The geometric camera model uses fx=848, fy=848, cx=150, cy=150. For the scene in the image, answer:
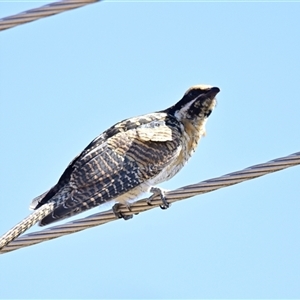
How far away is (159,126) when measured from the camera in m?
8.84

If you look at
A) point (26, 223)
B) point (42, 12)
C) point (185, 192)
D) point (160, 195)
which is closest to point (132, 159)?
point (160, 195)

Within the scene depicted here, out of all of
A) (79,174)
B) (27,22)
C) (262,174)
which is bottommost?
(262,174)

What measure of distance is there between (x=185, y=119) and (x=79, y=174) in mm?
1770

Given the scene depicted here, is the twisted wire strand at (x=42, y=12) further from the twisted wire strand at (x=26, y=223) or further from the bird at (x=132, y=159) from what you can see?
the bird at (x=132, y=159)

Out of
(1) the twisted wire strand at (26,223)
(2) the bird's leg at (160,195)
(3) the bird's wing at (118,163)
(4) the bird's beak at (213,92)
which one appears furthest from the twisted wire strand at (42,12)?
(4) the bird's beak at (213,92)

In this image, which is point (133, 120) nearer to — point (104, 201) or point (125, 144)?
point (125, 144)

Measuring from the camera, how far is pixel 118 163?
320 inches

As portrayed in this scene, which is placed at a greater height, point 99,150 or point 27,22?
point 27,22

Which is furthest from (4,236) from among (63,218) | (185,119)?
(185,119)

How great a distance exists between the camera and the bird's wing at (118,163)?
7.56 metres

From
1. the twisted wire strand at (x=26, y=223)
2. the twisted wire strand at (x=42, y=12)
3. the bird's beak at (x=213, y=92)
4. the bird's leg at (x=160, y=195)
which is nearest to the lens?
the twisted wire strand at (x=42, y=12)

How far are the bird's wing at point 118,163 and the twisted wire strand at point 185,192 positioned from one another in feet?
2.29

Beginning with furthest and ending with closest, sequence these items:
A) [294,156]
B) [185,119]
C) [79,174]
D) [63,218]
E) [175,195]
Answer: [185,119]
[79,174]
[63,218]
[175,195]
[294,156]

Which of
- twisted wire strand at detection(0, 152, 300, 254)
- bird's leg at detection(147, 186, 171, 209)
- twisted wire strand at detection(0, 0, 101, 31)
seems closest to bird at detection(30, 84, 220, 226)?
bird's leg at detection(147, 186, 171, 209)
